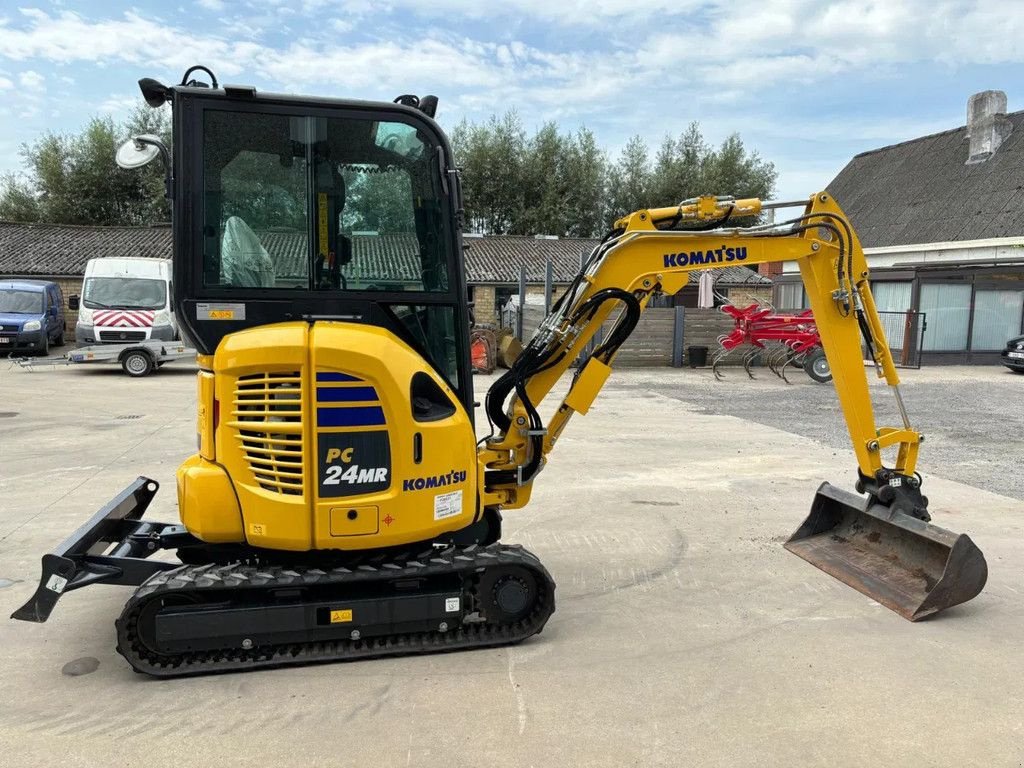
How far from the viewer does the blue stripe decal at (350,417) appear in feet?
11.4

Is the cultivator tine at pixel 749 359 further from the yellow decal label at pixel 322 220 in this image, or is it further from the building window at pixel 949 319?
the yellow decal label at pixel 322 220

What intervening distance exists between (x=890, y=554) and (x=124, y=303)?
16.6m

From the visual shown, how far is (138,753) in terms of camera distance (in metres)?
3.03

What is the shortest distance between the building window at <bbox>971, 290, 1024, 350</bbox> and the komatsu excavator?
69.1 ft

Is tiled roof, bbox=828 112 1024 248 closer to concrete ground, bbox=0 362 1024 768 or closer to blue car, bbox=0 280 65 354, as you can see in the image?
concrete ground, bbox=0 362 1024 768

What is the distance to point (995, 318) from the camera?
20.7 m

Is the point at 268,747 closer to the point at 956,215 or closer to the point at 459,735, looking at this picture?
the point at 459,735

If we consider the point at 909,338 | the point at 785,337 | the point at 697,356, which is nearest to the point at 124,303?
the point at 697,356

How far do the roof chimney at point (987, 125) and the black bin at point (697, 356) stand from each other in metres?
11.7

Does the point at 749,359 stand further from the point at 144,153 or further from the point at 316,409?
the point at 144,153

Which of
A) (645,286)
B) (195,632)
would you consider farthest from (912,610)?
(195,632)

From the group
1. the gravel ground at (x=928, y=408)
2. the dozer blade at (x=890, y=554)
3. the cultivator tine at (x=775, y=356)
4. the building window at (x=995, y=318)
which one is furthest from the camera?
the building window at (x=995, y=318)

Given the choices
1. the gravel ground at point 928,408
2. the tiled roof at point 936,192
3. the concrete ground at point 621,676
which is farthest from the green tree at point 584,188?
the concrete ground at point 621,676

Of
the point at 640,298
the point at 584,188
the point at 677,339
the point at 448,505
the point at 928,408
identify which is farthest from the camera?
the point at 584,188
